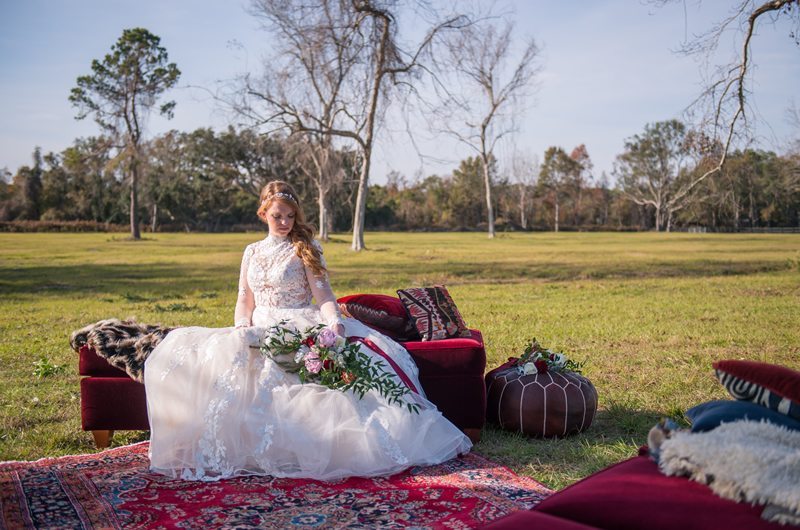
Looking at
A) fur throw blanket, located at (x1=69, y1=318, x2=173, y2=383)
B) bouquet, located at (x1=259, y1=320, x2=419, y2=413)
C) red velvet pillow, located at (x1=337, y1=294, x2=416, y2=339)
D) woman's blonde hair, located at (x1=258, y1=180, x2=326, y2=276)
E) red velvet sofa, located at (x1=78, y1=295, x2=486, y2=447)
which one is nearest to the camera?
bouquet, located at (x1=259, y1=320, x2=419, y2=413)

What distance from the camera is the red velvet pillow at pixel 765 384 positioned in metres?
2.73

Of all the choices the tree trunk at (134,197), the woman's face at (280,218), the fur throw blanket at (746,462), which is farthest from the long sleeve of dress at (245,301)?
the tree trunk at (134,197)

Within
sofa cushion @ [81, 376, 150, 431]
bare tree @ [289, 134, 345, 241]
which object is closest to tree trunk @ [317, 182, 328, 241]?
bare tree @ [289, 134, 345, 241]

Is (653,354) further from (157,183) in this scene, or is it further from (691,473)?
(157,183)

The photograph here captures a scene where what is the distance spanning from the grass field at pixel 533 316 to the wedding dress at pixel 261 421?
2.59ft

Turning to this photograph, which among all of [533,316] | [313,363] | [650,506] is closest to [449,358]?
[313,363]

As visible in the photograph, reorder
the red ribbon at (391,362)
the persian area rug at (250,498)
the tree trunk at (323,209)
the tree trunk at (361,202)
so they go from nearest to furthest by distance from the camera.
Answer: the persian area rug at (250,498), the red ribbon at (391,362), the tree trunk at (361,202), the tree trunk at (323,209)

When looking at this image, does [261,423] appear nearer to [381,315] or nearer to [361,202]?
[381,315]

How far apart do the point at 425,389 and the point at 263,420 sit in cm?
129

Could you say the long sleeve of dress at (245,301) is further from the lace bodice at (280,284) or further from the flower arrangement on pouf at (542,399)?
the flower arrangement on pouf at (542,399)

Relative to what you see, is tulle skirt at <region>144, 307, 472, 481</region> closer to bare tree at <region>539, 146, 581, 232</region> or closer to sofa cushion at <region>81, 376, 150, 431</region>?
sofa cushion at <region>81, 376, 150, 431</region>

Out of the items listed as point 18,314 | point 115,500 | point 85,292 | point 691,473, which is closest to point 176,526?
point 115,500

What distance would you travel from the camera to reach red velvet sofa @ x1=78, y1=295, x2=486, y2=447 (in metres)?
5.11

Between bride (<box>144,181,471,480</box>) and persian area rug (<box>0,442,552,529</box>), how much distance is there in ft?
0.37
